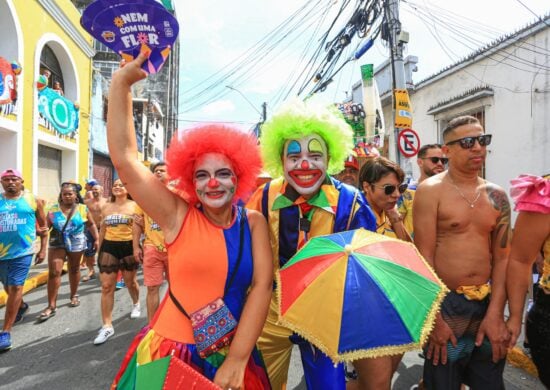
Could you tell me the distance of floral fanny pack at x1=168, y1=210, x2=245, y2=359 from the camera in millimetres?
1584

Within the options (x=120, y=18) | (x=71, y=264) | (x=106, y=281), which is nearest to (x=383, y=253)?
(x=120, y=18)

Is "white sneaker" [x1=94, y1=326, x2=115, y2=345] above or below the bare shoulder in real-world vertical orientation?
below

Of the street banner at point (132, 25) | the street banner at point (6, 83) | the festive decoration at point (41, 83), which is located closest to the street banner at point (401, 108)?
the street banner at point (132, 25)

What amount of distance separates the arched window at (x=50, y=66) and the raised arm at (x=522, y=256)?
1247 cm

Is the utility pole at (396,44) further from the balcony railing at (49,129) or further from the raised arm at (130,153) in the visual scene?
the balcony railing at (49,129)

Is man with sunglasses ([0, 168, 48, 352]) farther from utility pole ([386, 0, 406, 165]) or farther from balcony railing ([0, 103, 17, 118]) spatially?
utility pole ([386, 0, 406, 165])

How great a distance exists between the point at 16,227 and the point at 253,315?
12.2 feet

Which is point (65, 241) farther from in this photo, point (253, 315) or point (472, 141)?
point (472, 141)

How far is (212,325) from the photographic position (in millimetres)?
1596

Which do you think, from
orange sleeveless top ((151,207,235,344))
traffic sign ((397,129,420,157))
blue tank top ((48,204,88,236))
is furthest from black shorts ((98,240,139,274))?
traffic sign ((397,129,420,157))

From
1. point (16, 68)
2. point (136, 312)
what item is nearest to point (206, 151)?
point (136, 312)

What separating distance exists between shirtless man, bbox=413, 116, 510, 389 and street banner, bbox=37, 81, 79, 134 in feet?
35.8

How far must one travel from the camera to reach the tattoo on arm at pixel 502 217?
2.10 metres

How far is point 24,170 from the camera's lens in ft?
30.4
